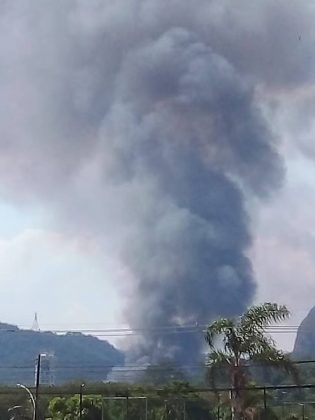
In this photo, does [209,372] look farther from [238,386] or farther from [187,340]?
[187,340]

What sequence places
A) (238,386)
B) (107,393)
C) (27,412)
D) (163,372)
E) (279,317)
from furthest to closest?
(163,372), (27,412), (107,393), (279,317), (238,386)

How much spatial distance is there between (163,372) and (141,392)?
29115 mm

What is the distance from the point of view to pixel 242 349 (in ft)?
81.7

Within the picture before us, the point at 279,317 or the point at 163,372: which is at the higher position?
the point at 163,372

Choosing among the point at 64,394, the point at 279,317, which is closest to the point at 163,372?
the point at 64,394

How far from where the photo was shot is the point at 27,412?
7550 centimetres

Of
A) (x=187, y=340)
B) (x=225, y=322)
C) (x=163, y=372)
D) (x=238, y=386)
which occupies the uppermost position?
(x=187, y=340)

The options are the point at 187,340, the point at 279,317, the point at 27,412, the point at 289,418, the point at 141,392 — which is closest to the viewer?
the point at 279,317

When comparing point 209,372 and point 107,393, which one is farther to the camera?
point 107,393

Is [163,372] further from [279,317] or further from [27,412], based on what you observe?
[279,317]

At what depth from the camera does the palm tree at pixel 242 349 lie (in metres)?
24.1

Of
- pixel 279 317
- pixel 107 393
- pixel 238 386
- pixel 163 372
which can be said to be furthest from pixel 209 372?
pixel 163 372

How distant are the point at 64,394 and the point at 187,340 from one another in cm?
8978

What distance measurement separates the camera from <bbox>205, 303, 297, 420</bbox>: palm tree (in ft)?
79.2
